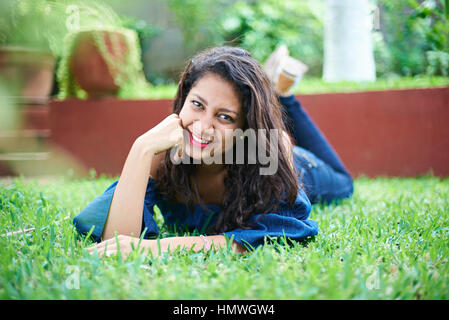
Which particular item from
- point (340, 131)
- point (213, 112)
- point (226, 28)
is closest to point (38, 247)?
point (213, 112)

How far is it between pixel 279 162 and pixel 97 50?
2.90 meters

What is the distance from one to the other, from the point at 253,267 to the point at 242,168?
75 centimetres

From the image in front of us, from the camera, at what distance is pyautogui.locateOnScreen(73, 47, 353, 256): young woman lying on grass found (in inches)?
71.2

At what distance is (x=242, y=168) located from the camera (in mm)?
2127

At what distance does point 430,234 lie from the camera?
1890 mm

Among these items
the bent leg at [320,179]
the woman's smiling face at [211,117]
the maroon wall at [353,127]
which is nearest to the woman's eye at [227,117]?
the woman's smiling face at [211,117]

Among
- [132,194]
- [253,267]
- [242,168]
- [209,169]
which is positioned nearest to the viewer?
[253,267]

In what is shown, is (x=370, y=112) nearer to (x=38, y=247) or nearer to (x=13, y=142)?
(x=38, y=247)

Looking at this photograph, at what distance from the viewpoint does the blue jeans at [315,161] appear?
115 inches

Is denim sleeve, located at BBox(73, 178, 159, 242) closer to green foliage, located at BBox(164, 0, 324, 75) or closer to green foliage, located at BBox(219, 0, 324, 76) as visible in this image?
green foliage, located at BBox(164, 0, 324, 75)

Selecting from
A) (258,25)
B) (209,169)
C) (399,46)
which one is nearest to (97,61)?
(209,169)

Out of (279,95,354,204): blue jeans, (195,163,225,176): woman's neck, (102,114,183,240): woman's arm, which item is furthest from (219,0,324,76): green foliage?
(102,114,183,240): woman's arm

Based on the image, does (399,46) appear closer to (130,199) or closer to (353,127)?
(353,127)

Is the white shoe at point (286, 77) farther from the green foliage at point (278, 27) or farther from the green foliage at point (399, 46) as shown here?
the green foliage at point (278, 27)
